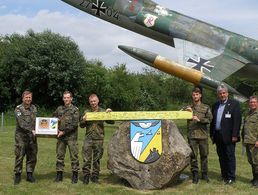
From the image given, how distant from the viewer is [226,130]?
823 centimetres

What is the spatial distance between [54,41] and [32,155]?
27761 millimetres

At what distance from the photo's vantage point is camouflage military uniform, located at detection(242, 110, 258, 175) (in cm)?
813

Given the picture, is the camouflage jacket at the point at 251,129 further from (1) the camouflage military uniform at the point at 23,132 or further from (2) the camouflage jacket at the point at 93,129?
(1) the camouflage military uniform at the point at 23,132

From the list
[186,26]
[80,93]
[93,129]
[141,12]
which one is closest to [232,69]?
[186,26]

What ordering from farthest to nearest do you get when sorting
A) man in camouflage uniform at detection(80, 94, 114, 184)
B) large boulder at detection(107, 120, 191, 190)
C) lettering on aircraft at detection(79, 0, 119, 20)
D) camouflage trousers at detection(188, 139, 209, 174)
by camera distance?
lettering on aircraft at detection(79, 0, 119, 20) → camouflage trousers at detection(188, 139, 209, 174) → man in camouflage uniform at detection(80, 94, 114, 184) → large boulder at detection(107, 120, 191, 190)

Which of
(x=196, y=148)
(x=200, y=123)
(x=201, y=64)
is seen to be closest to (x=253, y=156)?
(x=196, y=148)

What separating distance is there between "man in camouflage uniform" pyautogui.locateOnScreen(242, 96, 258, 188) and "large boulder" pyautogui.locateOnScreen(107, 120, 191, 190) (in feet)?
4.34

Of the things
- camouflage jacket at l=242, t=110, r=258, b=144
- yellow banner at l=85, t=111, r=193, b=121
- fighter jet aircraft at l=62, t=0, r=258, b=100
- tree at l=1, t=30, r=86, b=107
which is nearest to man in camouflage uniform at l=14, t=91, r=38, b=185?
yellow banner at l=85, t=111, r=193, b=121

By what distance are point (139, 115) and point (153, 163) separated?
3.12 ft

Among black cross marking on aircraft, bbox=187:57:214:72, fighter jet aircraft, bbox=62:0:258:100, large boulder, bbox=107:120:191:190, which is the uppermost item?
fighter jet aircraft, bbox=62:0:258:100

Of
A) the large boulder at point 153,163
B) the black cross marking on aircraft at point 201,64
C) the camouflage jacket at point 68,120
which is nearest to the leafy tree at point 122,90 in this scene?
the black cross marking on aircraft at point 201,64

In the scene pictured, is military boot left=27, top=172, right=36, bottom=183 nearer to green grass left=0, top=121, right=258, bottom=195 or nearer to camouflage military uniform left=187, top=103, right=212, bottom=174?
green grass left=0, top=121, right=258, bottom=195

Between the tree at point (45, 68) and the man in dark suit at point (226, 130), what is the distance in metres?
25.6

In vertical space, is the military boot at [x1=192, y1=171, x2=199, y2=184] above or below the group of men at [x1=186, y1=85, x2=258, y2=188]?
below
